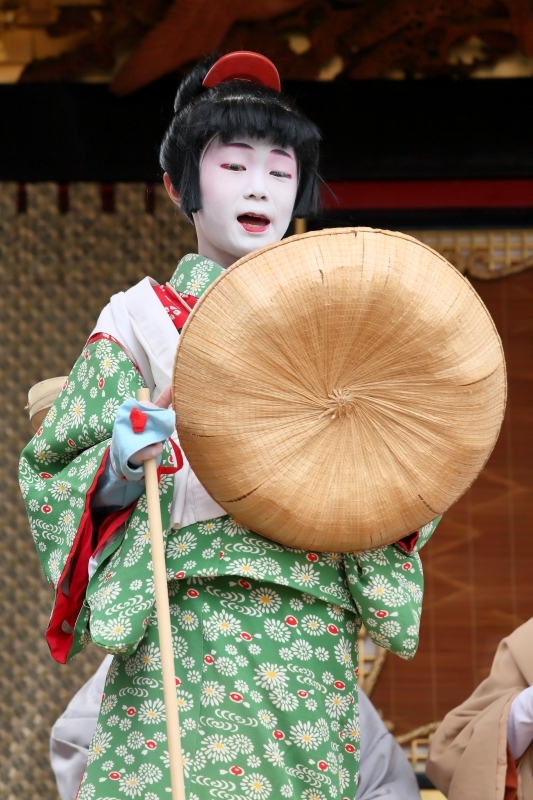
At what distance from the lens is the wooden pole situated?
1685mm

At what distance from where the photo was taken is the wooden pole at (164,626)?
1.68 m

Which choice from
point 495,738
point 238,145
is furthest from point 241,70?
point 495,738

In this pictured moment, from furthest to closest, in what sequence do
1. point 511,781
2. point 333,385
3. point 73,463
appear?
point 511,781 < point 73,463 < point 333,385

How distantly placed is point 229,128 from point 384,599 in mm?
777

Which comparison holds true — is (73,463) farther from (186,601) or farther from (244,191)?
(244,191)

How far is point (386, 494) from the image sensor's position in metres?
1.88

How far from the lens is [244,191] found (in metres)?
2.10

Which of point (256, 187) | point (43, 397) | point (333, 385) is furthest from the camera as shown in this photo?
point (43, 397)

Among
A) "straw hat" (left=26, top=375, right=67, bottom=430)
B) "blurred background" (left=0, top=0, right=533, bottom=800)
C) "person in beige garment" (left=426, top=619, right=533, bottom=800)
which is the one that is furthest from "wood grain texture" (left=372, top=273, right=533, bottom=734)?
"straw hat" (left=26, top=375, right=67, bottom=430)

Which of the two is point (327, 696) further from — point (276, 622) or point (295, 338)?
point (295, 338)

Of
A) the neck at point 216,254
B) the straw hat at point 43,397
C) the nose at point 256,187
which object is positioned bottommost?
the straw hat at point 43,397

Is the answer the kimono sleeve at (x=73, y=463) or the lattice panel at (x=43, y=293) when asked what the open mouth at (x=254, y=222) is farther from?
the lattice panel at (x=43, y=293)

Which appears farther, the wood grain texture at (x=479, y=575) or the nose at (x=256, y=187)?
the wood grain texture at (x=479, y=575)

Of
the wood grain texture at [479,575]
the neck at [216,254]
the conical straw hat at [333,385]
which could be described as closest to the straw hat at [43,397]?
the neck at [216,254]
